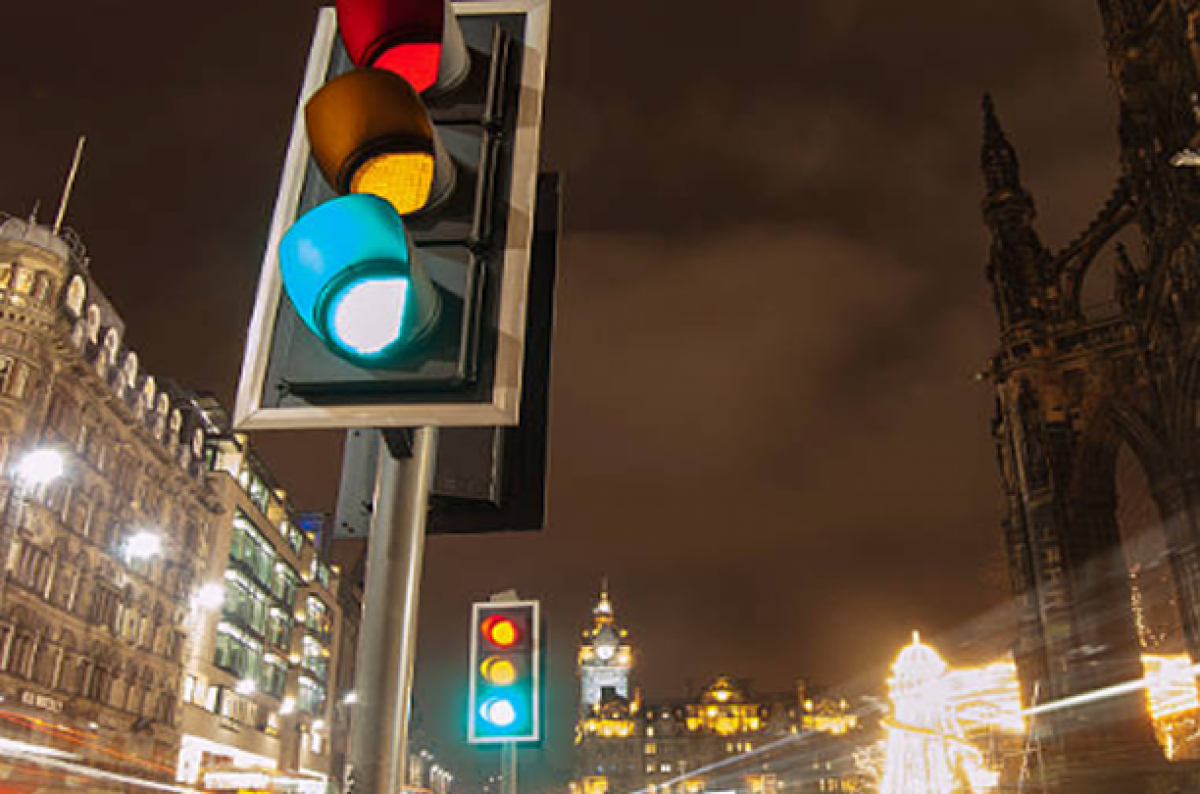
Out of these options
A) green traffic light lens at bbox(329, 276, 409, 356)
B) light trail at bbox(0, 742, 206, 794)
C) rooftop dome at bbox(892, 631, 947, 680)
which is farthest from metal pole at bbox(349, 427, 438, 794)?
light trail at bbox(0, 742, 206, 794)

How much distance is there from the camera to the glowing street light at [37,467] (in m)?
35.3

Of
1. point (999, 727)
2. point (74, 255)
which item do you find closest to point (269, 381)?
point (999, 727)

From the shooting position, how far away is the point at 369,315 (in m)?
2.38

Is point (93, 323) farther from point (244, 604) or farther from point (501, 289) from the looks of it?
point (501, 289)

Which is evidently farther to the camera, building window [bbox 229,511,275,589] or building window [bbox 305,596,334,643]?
building window [bbox 305,596,334,643]

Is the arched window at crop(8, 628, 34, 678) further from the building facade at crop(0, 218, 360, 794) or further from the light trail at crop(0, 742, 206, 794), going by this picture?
the light trail at crop(0, 742, 206, 794)

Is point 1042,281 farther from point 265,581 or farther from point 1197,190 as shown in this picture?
point 265,581

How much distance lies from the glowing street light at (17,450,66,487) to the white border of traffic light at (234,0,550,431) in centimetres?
3794

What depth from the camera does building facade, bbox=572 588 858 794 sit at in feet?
542

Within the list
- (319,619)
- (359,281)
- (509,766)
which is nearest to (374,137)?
(359,281)

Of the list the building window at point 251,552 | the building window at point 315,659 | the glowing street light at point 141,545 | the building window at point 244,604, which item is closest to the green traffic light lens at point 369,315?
the glowing street light at point 141,545

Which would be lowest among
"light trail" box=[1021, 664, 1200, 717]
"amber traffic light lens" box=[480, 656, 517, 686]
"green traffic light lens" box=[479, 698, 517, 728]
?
A: "green traffic light lens" box=[479, 698, 517, 728]

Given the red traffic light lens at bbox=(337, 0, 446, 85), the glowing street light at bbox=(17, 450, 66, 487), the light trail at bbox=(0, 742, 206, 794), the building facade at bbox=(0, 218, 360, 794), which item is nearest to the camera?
the red traffic light lens at bbox=(337, 0, 446, 85)

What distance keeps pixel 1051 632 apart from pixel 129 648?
143 feet
